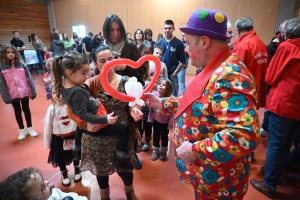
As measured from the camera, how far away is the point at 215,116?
2.64 ft

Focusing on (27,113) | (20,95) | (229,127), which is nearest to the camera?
(229,127)

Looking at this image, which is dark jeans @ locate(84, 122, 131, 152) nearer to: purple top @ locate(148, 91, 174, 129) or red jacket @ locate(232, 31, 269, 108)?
purple top @ locate(148, 91, 174, 129)

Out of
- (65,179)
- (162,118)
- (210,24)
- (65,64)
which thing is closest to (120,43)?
(65,64)

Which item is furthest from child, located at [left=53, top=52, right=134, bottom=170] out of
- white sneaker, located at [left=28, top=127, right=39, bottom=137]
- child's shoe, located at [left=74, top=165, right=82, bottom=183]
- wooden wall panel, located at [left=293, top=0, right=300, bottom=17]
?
wooden wall panel, located at [left=293, top=0, right=300, bottom=17]

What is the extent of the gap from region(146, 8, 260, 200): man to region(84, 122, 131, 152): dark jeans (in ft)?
1.51

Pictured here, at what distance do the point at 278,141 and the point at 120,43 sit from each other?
5.65 ft

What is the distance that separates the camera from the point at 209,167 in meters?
0.93

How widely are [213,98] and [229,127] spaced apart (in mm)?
133

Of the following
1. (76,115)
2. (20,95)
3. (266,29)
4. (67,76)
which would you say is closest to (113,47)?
(67,76)

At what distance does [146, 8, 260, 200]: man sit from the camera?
0.75 m

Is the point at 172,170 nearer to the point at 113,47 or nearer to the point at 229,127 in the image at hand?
the point at 113,47

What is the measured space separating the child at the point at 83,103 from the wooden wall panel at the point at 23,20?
982 cm

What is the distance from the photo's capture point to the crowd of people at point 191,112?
78 cm

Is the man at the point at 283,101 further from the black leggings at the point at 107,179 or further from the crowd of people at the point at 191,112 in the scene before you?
the black leggings at the point at 107,179
